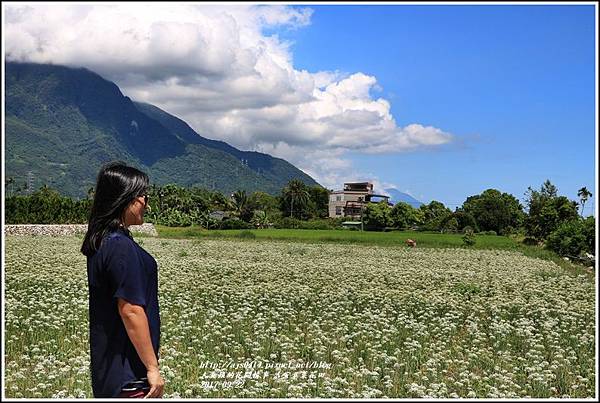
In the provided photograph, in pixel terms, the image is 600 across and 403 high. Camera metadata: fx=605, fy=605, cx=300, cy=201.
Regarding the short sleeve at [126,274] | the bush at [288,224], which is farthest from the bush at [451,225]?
the short sleeve at [126,274]

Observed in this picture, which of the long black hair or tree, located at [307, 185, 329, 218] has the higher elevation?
tree, located at [307, 185, 329, 218]

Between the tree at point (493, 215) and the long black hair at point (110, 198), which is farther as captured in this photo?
the tree at point (493, 215)

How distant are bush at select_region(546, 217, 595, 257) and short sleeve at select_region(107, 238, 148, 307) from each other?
106 ft

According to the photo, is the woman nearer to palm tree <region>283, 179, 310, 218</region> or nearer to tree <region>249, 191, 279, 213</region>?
tree <region>249, 191, 279, 213</region>

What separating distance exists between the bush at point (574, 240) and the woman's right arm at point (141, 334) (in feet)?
106

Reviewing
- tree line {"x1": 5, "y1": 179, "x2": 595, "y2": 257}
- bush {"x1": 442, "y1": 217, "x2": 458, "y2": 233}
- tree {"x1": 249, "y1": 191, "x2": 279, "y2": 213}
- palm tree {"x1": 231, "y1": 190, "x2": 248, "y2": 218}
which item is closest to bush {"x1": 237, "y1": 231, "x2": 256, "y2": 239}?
tree line {"x1": 5, "y1": 179, "x2": 595, "y2": 257}

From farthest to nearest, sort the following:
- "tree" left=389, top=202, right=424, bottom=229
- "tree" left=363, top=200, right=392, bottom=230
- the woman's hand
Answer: "tree" left=389, top=202, right=424, bottom=229
"tree" left=363, top=200, right=392, bottom=230
the woman's hand

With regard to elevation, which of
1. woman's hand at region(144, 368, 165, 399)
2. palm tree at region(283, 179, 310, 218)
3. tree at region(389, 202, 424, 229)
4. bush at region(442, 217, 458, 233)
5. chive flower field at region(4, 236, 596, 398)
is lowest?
chive flower field at region(4, 236, 596, 398)

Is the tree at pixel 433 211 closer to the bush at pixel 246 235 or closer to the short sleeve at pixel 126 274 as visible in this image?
the bush at pixel 246 235

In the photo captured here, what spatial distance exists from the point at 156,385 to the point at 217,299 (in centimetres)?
916

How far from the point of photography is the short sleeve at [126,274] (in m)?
3.72

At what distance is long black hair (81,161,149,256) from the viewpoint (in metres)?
3.92

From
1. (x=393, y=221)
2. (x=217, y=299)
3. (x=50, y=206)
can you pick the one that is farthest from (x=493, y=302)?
(x=393, y=221)

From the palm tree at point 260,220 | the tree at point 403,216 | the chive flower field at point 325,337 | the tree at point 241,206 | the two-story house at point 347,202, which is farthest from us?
the two-story house at point 347,202
